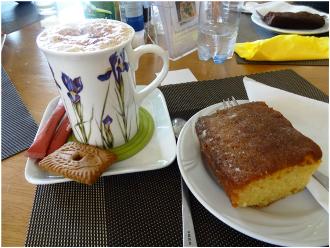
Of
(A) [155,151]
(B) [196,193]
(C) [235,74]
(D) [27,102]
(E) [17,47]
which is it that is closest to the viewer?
(B) [196,193]

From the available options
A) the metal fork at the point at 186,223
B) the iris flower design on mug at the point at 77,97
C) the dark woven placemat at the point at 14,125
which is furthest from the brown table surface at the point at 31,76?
the metal fork at the point at 186,223

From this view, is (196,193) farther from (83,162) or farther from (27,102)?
(27,102)

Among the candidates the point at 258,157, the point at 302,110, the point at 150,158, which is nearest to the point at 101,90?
the point at 150,158

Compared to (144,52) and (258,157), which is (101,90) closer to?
(144,52)

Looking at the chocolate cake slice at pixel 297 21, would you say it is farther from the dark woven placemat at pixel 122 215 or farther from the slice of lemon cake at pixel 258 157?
the dark woven placemat at pixel 122 215

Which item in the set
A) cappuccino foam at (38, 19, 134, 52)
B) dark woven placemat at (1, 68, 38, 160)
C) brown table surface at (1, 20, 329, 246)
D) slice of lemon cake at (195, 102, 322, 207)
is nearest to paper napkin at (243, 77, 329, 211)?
slice of lemon cake at (195, 102, 322, 207)

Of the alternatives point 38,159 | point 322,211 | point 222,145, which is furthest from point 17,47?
point 322,211

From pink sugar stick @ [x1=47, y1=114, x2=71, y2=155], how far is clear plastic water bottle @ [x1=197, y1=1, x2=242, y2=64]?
48 centimetres

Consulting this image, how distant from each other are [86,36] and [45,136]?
18 centimetres

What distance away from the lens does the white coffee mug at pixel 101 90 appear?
397 millimetres

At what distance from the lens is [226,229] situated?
0.38 metres

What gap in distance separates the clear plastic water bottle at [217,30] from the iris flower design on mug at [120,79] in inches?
17.0

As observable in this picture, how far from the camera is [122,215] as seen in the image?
400 mm

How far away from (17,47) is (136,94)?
25.1 inches
